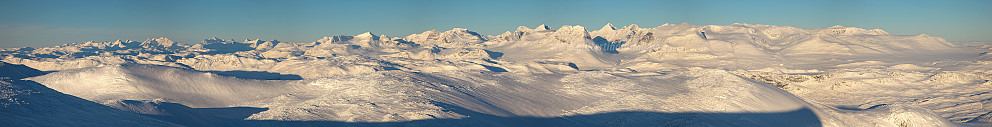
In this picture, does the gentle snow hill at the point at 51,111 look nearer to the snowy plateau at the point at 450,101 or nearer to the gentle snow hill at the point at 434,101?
the snowy plateau at the point at 450,101

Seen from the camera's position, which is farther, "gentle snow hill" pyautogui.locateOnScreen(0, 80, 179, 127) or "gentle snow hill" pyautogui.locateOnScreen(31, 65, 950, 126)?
"gentle snow hill" pyautogui.locateOnScreen(31, 65, 950, 126)

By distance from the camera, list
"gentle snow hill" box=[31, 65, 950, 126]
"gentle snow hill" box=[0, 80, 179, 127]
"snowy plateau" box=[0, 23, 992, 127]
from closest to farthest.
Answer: "gentle snow hill" box=[0, 80, 179, 127] < "snowy plateau" box=[0, 23, 992, 127] < "gentle snow hill" box=[31, 65, 950, 126]

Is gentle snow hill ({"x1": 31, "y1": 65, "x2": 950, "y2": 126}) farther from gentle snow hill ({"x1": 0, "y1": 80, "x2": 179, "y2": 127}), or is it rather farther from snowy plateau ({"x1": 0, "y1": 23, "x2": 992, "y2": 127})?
gentle snow hill ({"x1": 0, "y1": 80, "x2": 179, "y2": 127})

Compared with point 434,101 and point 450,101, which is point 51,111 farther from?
point 450,101

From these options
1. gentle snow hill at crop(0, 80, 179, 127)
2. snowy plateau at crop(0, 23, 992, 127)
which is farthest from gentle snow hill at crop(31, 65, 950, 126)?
gentle snow hill at crop(0, 80, 179, 127)

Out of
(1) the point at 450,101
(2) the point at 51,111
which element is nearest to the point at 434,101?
(1) the point at 450,101

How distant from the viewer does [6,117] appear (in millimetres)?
41062

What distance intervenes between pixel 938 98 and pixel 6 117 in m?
117

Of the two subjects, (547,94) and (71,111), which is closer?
(71,111)

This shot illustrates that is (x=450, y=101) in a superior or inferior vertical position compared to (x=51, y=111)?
inferior

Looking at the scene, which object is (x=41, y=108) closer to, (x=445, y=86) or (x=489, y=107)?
(x=489, y=107)

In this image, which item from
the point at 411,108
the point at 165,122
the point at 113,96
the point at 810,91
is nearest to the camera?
the point at 165,122

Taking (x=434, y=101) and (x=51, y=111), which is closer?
(x=51, y=111)

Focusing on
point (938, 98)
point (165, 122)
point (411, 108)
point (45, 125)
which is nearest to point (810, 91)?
point (938, 98)
